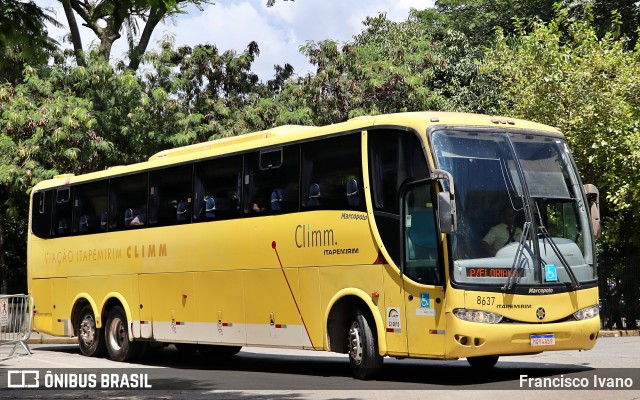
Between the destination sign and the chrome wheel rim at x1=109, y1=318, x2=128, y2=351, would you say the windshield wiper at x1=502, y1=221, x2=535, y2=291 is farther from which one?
the chrome wheel rim at x1=109, y1=318, x2=128, y2=351

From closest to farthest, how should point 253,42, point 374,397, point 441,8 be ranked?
point 374,397 < point 253,42 < point 441,8

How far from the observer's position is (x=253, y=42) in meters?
36.3

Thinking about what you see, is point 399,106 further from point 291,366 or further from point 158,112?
point 291,366

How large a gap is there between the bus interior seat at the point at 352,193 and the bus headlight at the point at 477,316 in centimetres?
234

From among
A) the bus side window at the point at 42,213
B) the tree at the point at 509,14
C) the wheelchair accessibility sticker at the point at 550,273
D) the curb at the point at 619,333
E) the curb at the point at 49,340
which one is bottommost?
the curb at the point at 619,333

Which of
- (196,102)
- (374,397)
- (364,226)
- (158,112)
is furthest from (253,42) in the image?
(374,397)

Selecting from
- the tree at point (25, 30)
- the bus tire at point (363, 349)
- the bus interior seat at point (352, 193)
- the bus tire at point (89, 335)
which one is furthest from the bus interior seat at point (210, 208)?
the tree at point (25, 30)

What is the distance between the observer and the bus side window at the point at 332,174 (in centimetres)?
1474

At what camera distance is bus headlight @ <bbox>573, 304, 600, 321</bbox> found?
45.2ft

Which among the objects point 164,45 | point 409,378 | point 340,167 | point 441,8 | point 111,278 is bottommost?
point 409,378

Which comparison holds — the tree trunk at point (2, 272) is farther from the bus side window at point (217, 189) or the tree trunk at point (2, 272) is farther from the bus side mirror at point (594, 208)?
the bus side mirror at point (594, 208)

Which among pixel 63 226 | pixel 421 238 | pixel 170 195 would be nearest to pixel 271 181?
pixel 170 195

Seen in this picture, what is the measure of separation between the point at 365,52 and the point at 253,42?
3799 millimetres

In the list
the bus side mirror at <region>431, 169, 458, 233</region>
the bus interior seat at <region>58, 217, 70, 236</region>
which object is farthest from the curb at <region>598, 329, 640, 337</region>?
the bus side mirror at <region>431, 169, 458, 233</region>
